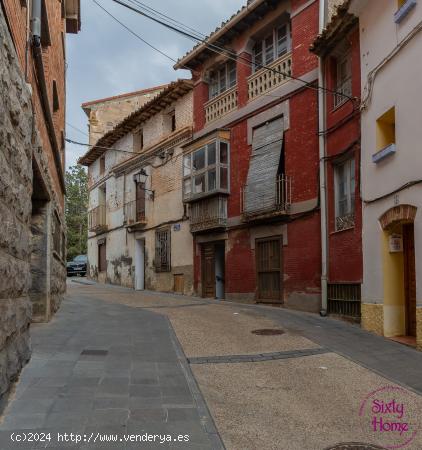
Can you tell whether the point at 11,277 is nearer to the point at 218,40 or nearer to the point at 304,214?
the point at 304,214

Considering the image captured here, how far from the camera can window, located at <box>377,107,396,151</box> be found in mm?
8906

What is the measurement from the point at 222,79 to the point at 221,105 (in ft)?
3.49

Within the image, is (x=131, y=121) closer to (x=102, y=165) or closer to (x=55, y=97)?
(x=102, y=165)

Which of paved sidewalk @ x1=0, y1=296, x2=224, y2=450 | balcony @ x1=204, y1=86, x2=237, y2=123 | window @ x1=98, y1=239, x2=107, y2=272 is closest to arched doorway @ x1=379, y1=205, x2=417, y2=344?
paved sidewalk @ x1=0, y1=296, x2=224, y2=450

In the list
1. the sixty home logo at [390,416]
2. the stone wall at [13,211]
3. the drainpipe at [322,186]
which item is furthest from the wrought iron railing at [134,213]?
the sixty home logo at [390,416]

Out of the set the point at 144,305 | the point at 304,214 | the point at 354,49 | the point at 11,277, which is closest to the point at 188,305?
the point at 144,305

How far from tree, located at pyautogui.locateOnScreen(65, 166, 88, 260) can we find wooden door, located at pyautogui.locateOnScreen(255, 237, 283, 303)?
97.6 feet

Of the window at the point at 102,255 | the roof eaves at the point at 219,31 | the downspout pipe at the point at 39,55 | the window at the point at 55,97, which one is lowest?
the window at the point at 102,255

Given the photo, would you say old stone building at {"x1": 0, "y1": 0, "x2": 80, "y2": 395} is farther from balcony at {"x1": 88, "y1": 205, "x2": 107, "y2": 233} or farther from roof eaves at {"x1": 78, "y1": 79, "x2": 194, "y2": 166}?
balcony at {"x1": 88, "y1": 205, "x2": 107, "y2": 233}

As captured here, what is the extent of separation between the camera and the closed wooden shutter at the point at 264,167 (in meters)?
12.9

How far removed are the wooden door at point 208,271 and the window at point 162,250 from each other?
7.16 feet

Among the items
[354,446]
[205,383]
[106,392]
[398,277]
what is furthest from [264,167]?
[354,446]

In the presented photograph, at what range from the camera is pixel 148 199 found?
1958cm

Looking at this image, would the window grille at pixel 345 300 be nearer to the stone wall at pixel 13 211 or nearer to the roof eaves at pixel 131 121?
the stone wall at pixel 13 211
